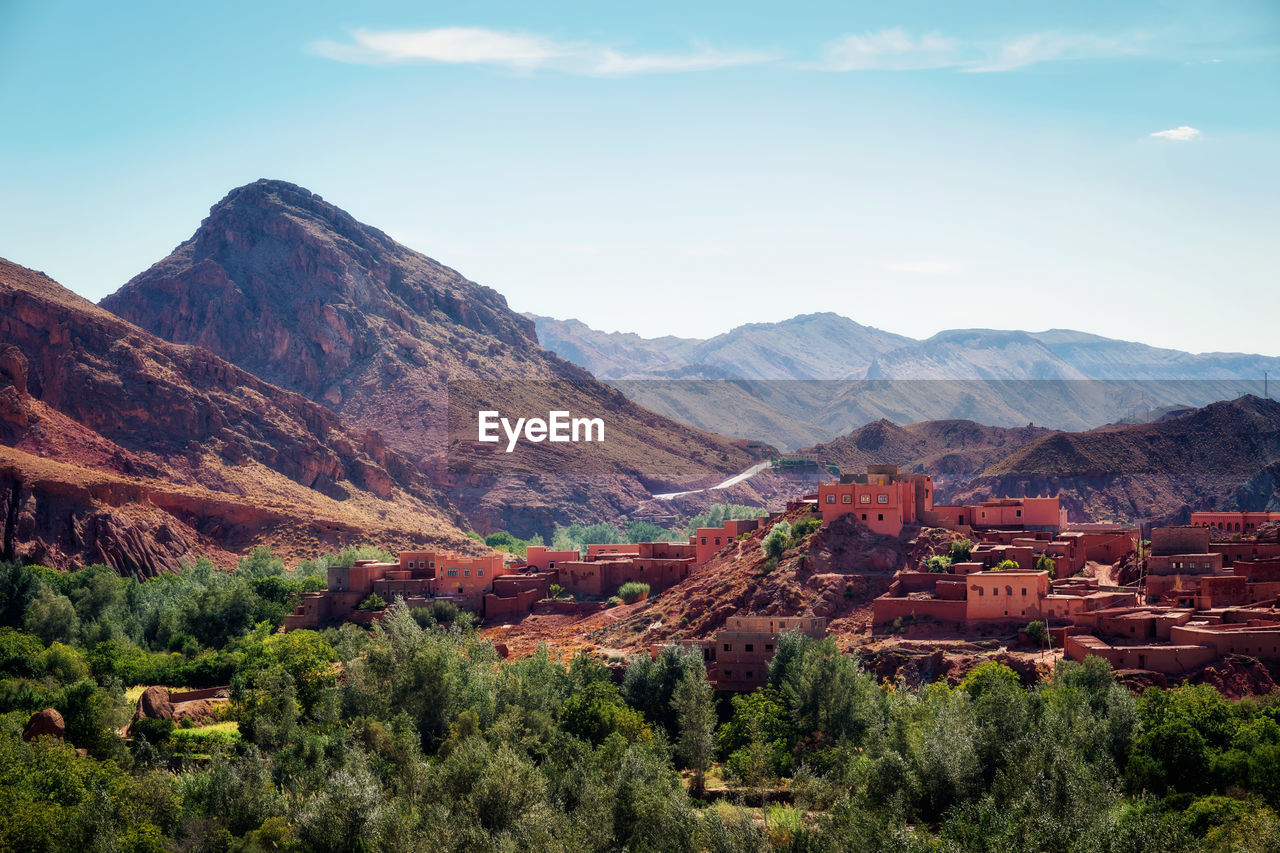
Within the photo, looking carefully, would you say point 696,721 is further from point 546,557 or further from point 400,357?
point 400,357

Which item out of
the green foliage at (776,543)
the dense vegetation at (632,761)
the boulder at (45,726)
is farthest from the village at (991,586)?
the boulder at (45,726)

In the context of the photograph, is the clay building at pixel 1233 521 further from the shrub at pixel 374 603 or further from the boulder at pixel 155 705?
the boulder at pixel 155 705

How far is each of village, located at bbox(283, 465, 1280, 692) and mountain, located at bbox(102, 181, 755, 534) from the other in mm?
53481

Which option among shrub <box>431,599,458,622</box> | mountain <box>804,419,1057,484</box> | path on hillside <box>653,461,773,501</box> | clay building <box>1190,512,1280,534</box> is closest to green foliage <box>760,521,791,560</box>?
shrub <box>431,599,458,622</box>

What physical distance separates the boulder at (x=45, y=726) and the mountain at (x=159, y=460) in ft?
96.0

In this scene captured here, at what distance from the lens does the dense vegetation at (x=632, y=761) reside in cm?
3794

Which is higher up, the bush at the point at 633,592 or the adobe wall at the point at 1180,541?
the adobe wall at the point at 1180,541

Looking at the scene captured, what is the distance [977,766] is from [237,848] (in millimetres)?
19888

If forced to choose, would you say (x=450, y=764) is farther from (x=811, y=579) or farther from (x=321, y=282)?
(x=321, y=282)

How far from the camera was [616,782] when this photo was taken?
138ft

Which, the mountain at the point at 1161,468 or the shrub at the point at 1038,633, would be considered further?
the mountain at the point at 1161,468

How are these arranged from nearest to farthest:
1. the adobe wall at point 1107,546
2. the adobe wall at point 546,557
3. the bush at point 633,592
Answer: the adobe wall at point 1107,546 < the bush at point 633,592 < the adobe wall at point 546,557

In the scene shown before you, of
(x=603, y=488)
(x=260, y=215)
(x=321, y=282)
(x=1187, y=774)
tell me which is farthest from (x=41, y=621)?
(x=260, y=215)

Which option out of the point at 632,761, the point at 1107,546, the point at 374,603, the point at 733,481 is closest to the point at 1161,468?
the point at 733,481
